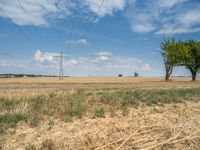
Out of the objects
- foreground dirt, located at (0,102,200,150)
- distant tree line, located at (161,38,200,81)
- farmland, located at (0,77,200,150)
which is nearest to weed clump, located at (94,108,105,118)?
farmland, located at (0,77,200,150)

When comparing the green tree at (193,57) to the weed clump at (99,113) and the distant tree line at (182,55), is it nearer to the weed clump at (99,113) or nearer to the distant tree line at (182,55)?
the distant tree line at (182,55)

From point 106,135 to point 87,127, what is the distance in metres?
1.41

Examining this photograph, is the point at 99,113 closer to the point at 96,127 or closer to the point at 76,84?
the point at 96,127

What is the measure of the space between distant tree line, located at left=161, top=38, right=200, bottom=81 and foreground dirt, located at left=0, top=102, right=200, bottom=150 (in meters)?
69.1

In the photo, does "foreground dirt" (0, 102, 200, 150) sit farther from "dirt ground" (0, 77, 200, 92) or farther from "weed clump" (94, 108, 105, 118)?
"dirt ground" (0, 77, 200, 92)

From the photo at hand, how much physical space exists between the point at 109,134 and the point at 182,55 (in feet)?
238

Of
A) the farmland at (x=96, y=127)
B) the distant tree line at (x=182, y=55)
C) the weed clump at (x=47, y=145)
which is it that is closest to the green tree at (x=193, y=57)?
the distant tree line at (x=182, y=55)

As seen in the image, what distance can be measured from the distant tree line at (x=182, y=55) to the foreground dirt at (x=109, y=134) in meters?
69.1

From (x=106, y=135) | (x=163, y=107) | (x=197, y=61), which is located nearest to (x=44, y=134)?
(x=106, y=135)

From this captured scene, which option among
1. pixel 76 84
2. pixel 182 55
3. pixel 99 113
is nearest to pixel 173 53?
pixel 182 55

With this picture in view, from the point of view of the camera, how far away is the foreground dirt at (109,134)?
25.8 feet

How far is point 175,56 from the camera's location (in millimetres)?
78125

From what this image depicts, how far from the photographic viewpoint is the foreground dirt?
25.8ft

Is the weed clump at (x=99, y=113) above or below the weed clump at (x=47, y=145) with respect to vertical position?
above
